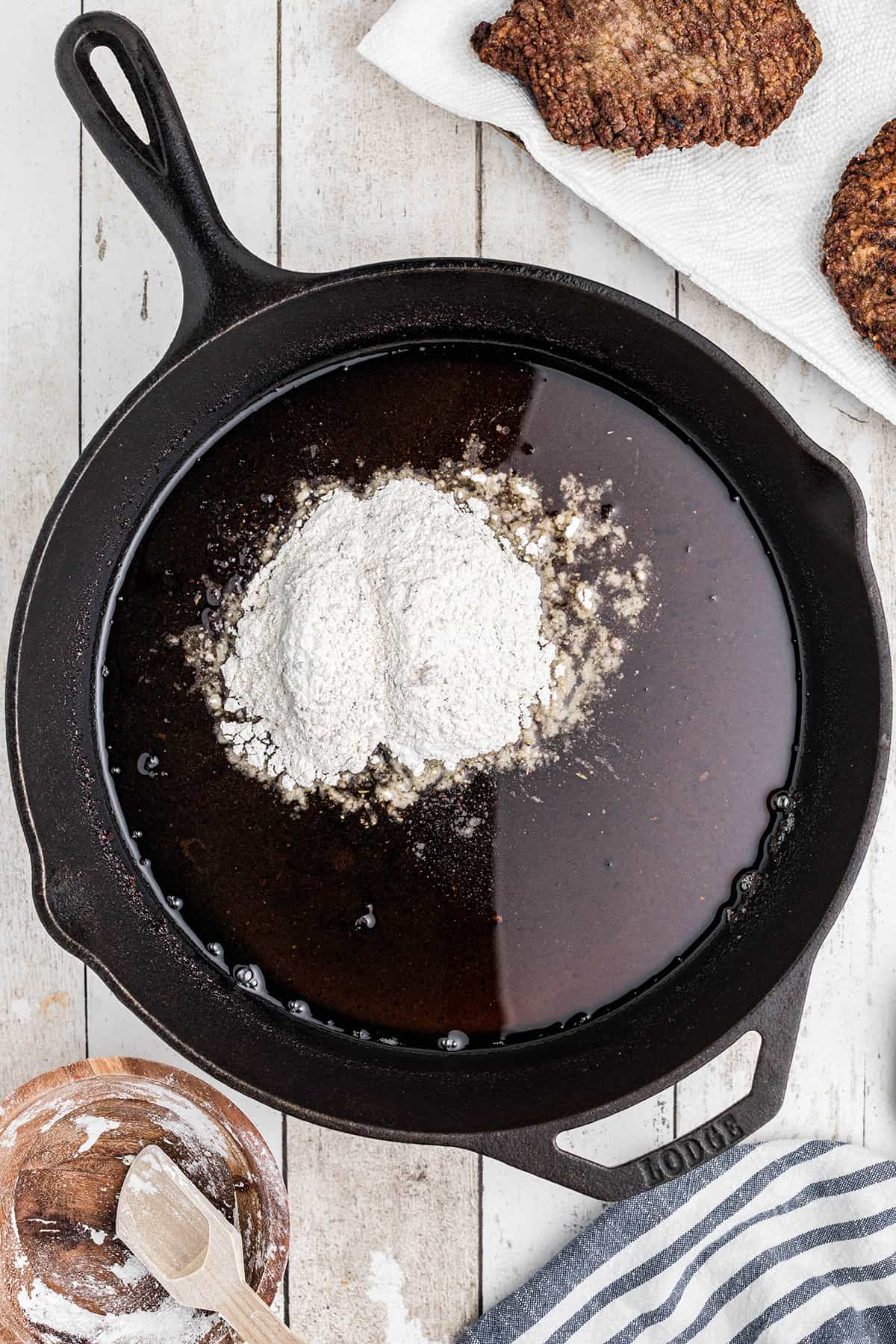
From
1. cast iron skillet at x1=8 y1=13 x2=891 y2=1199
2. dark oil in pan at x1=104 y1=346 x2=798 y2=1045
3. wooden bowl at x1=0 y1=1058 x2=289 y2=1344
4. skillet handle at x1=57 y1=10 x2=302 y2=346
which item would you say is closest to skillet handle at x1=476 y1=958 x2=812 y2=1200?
cast iron skillet at x1=8 y1=13 x2=891 y2=1199

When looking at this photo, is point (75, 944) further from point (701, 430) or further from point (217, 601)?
point (701, 430)

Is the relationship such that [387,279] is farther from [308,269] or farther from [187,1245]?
[187,1245]

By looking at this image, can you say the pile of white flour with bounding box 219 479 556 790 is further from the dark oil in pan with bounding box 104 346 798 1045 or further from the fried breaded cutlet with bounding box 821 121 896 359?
the fried breaded cutlet with bounding box 821 121 896 359

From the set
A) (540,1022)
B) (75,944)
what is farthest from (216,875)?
(540,1022)

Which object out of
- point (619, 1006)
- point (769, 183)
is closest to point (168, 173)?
point (769, 183)

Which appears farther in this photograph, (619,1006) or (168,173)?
(619,1006)

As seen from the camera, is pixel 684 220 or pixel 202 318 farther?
pixel 684 220

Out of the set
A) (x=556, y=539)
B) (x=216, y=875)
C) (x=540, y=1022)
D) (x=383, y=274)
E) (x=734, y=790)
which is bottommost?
(x=540, y=1022)
